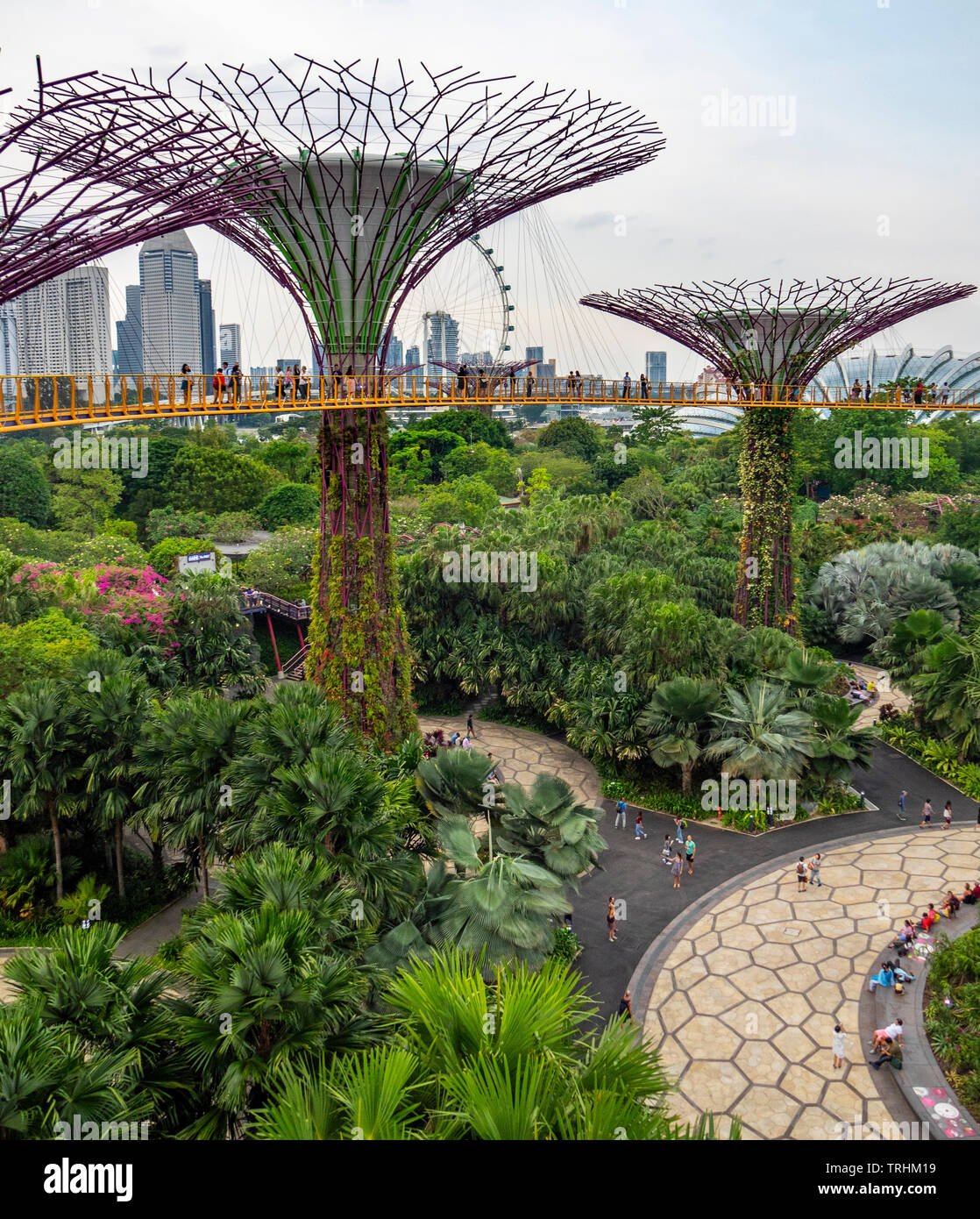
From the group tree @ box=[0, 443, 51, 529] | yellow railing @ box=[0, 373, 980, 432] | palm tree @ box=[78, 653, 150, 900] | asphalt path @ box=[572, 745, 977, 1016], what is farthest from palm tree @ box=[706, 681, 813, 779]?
tree @ box=[0, 443, 51, 529]

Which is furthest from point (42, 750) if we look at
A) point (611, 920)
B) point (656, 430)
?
point (656, 430)

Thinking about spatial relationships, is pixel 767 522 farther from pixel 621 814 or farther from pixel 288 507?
pixel 288 507

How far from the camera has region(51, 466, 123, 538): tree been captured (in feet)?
158

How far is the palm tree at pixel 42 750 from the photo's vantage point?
1730 cm

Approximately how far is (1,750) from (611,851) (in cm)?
1331

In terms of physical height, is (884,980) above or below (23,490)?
below

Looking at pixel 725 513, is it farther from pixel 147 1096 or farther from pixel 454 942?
pixel 147 1096

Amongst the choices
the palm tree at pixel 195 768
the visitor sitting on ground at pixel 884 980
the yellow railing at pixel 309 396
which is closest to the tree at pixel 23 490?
the yellow railing at pixel 309 396

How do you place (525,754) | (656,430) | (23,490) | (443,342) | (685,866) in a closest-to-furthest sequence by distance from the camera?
(685,866) < (525,754) < (23,490) < (656,430) < (443,342)

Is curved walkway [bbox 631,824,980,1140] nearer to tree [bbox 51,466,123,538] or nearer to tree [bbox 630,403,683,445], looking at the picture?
tree [bbox 51,466,123,538]

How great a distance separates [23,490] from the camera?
154ft

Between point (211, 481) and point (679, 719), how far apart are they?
36.4 m

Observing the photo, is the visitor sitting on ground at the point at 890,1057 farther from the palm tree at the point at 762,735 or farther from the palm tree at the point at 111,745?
the palm tree at the point at 111,745
